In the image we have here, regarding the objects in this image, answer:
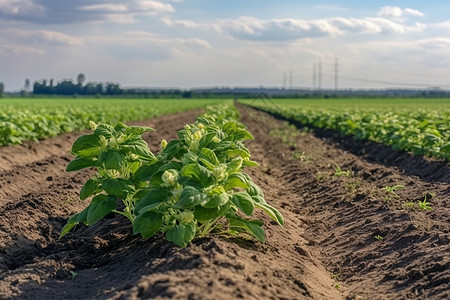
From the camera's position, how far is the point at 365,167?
1130 cm

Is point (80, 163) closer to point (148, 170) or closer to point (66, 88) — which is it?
point (148, 170)

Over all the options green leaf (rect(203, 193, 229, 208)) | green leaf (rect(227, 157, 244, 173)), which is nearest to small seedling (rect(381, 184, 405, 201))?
green leaf (rect(227, 157, 244, 173))

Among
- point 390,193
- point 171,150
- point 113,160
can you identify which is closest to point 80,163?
point 113,160

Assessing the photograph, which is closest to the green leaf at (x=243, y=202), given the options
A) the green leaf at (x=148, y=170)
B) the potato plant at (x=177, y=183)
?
the potato plant at (x=177, y=183)

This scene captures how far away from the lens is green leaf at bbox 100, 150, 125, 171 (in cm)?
526

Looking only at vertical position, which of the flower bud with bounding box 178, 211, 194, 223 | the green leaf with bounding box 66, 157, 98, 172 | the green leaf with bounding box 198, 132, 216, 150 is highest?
the green leaf with bounding box 198, 132, 216, 150

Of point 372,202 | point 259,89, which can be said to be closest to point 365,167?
point 372,202

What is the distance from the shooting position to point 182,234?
4.58 metres

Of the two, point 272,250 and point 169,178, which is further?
point 272,250

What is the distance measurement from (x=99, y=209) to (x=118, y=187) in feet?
0.87

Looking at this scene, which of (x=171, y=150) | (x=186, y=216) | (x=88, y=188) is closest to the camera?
(x=186, y=216)

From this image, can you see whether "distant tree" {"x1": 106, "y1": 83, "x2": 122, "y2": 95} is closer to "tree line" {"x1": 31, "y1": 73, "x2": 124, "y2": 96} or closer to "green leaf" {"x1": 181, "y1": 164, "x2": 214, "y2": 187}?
"tree line" {"x1": 31, "y1": 73, "x2": 124, "y2": 96}

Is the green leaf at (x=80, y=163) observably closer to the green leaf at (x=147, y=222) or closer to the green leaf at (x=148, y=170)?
the green leaf at (x=148, y=170)

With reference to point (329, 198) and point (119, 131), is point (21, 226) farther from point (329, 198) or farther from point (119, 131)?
point (329, 198)
